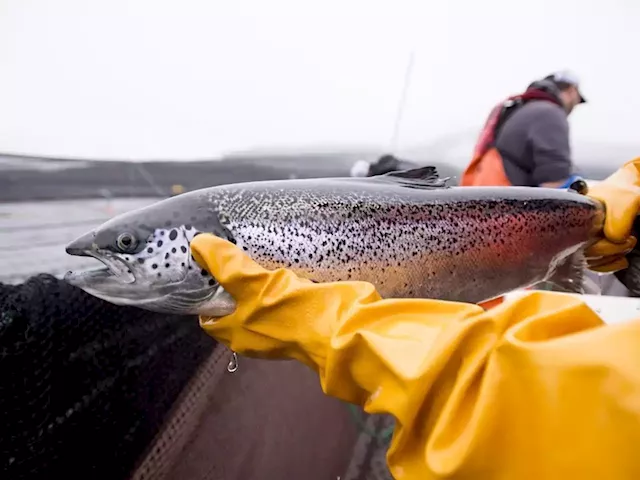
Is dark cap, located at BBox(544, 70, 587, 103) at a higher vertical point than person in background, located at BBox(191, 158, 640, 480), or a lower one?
higher

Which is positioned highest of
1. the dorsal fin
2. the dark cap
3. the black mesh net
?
the dark cap

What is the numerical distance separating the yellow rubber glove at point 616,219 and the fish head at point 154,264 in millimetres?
1454

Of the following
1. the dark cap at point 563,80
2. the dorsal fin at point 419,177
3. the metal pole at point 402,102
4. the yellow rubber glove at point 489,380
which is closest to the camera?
the yellow rubber glove at point 489,380

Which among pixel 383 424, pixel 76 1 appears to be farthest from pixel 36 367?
pixel 76 1

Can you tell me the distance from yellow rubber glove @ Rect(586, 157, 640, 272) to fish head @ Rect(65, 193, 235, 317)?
1454mm

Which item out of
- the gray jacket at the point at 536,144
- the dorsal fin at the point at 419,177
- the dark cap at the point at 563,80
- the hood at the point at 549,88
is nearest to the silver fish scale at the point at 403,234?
the dorsal fin at the point at 419,177

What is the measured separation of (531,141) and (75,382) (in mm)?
2636

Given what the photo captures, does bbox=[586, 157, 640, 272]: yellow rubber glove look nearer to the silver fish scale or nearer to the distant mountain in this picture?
the silver fish scale

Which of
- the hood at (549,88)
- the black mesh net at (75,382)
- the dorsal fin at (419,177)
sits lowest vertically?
the black mesh net at (75,382)

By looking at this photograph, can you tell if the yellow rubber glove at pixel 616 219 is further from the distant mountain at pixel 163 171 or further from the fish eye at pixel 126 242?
the fish eye at pixel 126 242

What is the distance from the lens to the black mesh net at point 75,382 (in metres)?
0.91

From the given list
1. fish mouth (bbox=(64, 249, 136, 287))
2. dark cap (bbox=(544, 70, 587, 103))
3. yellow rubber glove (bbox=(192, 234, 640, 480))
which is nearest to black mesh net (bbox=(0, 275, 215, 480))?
fish mouth (bbox=(64, 249, 136, 287))

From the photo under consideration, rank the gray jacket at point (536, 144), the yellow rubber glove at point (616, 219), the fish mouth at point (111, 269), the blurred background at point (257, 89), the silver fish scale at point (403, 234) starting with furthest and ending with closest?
the blurred background at point (257, 89)
the gray jacket at point (536, 144)
the yellow rubber glove at point (616, 219)
the silver fish scale at point (403, 234)
the fish mouth at point (111, 269)

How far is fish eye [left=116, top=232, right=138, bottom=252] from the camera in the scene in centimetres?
115
